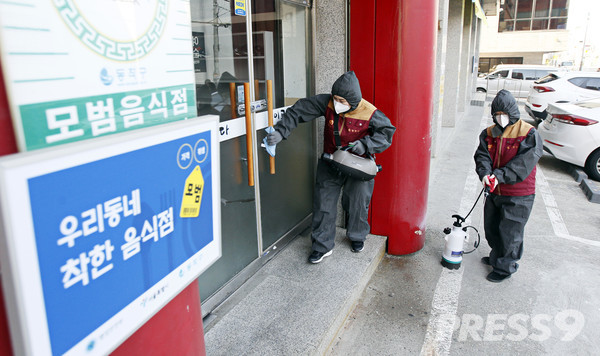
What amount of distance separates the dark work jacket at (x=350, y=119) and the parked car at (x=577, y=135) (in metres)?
→ 5.73

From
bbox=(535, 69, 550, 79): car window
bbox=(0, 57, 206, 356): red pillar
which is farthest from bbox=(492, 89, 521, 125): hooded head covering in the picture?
bbox=(535, 69, 550, 79): car window

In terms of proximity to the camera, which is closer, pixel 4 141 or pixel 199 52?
pixel 4 141

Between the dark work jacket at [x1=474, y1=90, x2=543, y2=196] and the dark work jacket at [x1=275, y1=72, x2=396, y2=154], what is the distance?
97 centimetres

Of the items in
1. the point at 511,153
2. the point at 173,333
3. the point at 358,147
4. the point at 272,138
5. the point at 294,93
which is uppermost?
the point at 294,93

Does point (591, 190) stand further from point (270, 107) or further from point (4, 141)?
point (4, 141)

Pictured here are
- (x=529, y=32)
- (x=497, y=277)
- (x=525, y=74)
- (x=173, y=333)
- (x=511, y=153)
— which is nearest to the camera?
(x=173, y=333)

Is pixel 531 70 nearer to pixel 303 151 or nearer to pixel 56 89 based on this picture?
pixel 303 151

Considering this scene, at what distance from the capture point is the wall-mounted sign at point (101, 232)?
39.9 inches

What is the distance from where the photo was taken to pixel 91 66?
48.3 inches

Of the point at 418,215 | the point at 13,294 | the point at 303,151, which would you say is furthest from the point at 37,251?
the point at 418,215

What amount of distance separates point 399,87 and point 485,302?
2090mm

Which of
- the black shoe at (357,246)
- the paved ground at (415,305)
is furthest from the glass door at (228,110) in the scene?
the black shoe at (357,246)

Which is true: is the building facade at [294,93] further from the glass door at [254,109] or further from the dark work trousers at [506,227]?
the dark work trousers at [506,227]

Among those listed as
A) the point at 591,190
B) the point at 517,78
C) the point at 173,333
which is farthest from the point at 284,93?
the point at 517,78
